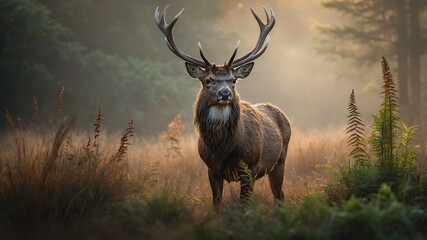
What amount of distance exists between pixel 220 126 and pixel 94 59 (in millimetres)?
11880

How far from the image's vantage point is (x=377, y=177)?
3.71m

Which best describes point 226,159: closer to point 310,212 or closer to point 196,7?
point 310,212

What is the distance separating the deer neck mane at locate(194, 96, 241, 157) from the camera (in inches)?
182

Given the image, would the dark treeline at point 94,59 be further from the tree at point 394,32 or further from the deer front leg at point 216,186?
the deer front leg at point 216,186

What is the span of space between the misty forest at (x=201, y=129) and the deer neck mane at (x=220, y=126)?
20 mm

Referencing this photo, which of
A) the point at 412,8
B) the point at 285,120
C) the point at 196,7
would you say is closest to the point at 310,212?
the point at 285,120

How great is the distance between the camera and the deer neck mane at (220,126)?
15.2 ft

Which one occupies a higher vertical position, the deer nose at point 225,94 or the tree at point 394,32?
the tree at point 394,32

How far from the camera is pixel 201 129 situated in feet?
15.9

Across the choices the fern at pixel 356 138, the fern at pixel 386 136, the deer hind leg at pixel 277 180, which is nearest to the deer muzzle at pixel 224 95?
the fern at pixel 356 138

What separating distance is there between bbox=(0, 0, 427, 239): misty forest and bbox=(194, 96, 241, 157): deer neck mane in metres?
0.02

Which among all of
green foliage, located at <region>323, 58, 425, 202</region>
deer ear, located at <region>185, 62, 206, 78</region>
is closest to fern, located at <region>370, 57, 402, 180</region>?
green foliage, located at <region>323, 58, 425, 202</region>

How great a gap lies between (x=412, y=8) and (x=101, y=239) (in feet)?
53.8

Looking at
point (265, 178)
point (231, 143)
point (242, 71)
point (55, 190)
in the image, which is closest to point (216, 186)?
point (231, 143)
